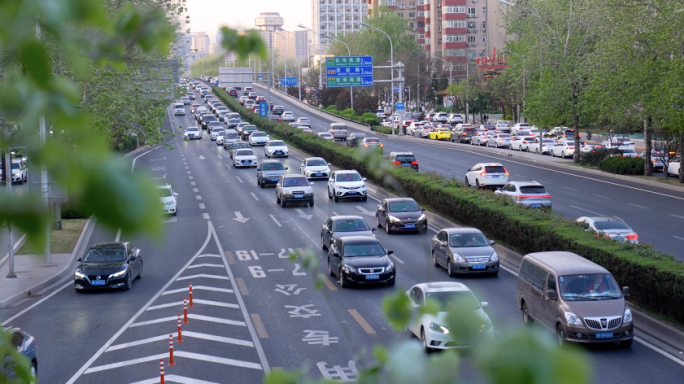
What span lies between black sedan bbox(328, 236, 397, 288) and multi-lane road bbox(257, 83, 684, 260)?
958 centimetres

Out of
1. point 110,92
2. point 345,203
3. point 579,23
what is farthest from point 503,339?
point 579,23

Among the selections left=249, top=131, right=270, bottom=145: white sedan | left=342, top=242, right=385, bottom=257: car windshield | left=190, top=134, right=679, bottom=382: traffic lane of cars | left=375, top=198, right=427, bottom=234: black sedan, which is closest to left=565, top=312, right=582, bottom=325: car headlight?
left=190, top=134, right=679, bottom=382: traffic lane of cars

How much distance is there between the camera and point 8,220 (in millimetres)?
1511

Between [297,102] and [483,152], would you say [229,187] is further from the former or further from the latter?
[297,102]

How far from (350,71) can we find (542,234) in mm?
42143

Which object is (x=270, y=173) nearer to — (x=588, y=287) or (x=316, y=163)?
(x=316, y=163)

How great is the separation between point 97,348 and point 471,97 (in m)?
89.0

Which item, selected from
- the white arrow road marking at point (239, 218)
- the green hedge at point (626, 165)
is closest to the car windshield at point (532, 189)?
the white arrow road marking at point (239, 218)

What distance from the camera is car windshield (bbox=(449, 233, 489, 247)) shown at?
74.2ft

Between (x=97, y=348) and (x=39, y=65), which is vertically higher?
(x=39, y=65)

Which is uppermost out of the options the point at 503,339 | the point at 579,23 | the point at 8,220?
the point at 579,23

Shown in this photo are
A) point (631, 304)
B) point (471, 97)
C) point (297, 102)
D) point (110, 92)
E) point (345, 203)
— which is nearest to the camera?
point (631, 304)

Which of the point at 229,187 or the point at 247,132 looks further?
the point at 247,132

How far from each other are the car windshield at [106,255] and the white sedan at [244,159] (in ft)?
102
